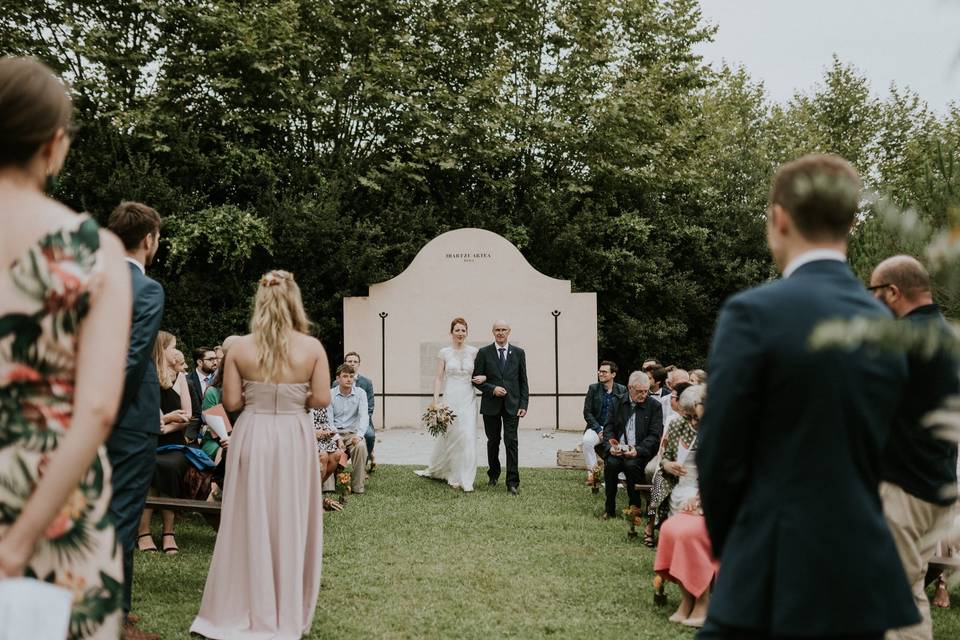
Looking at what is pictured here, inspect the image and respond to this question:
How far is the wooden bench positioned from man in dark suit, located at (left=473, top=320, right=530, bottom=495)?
4.96m

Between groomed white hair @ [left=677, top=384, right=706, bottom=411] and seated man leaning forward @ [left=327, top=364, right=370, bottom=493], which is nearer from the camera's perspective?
groomed white hair @ [left=677, top=384, right=706, bottom=411]

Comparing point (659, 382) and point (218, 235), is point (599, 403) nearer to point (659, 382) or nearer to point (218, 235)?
point (659, 382)

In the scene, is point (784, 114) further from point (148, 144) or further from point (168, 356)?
point (168, 356)

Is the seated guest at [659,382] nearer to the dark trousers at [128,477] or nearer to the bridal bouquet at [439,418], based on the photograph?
the bridal bouquet at [439,418]

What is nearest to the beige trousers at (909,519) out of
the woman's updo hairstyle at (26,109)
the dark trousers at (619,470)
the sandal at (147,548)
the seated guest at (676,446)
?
the seated guest at (676,446)

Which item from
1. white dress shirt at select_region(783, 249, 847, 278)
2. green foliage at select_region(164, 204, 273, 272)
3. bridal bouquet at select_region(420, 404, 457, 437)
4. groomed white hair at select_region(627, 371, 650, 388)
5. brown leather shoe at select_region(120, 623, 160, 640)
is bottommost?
brown leather shoe at select_region(120, 623, 160, 640)

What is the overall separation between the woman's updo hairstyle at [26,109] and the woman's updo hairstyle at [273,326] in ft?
11.0

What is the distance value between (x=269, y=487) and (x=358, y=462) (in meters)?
5.74

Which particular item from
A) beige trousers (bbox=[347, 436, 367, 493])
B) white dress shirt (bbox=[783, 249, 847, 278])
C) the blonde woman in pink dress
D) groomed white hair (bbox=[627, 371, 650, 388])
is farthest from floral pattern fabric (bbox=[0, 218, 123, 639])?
beige trousers (bbox=[347, 436, 367, 493])

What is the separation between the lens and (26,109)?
198 cm

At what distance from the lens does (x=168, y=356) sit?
8.28 meters

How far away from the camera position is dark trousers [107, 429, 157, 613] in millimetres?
4582

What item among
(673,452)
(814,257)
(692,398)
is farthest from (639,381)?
(814,257)

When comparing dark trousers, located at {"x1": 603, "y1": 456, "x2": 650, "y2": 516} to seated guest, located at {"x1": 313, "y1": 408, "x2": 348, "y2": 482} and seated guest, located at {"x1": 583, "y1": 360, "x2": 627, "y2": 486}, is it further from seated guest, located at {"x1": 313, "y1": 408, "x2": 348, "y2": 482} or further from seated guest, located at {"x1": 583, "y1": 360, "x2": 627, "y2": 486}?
seated guest, located at {"x1": 313, "y1": 408, "x2": 348, "y2": 482}
